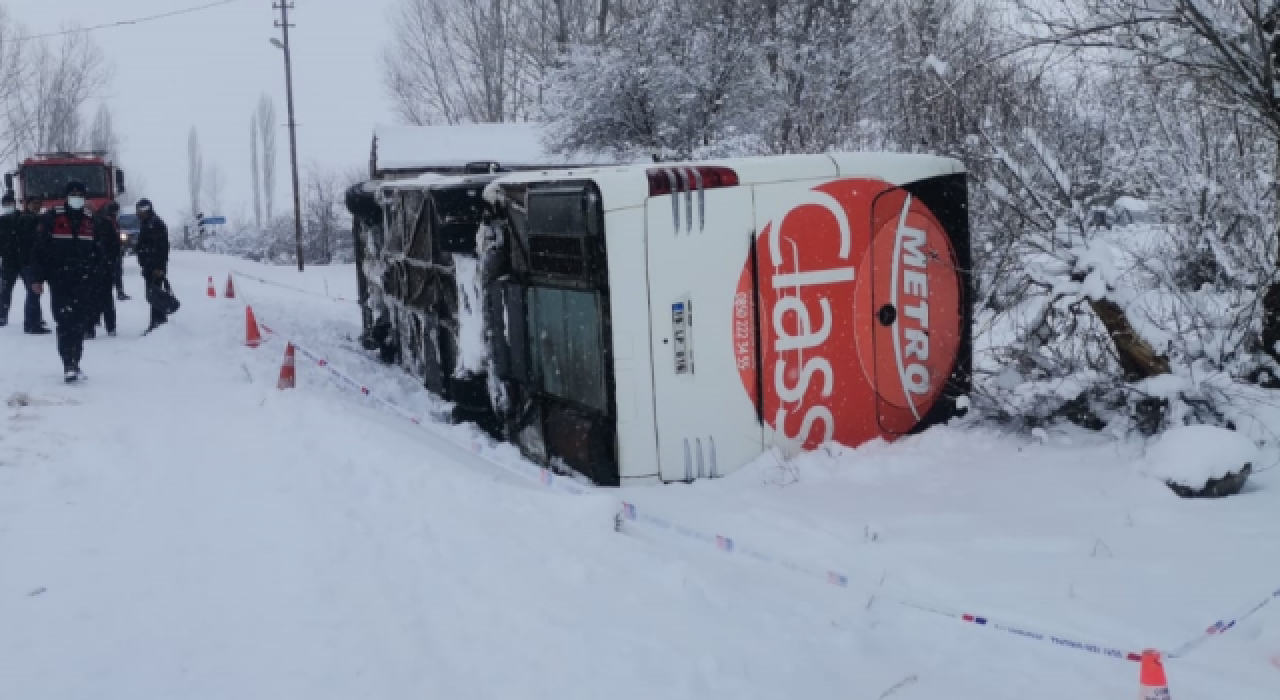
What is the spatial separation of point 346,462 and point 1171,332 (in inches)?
199

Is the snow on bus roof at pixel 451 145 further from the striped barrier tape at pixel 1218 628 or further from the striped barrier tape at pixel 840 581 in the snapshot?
the striped barrier tape at pixel 1218 628

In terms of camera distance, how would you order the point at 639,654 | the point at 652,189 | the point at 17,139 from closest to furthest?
the point at 639,654 → the point at 652,189 → the point at 17,139

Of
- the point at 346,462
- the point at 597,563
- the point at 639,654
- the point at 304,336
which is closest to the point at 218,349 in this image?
the point at 304,336

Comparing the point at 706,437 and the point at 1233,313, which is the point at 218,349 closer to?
the point at 706,437

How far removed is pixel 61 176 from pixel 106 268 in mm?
14036

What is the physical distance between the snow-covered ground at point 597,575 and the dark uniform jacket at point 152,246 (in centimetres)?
610

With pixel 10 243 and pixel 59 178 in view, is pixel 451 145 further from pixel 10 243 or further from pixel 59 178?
pixel 10 243

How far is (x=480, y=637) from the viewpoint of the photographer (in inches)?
147

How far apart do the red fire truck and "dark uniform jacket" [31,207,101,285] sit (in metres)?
13.7

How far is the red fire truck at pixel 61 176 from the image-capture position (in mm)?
22266

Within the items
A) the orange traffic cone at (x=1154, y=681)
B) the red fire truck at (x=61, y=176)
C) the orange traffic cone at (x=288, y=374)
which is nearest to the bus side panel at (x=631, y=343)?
the orange traffic cone at (x=1154, y=681)

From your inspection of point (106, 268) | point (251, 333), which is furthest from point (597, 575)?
point (251, 333)

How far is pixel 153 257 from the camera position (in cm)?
1260

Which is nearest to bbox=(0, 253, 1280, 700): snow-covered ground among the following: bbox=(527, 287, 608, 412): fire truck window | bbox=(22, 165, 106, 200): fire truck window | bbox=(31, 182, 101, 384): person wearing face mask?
bbox=(527, 287, 608, 412): fire truck window
